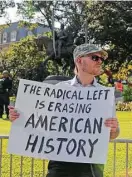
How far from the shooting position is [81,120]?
3.38 m

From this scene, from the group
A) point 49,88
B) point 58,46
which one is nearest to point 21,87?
point 49,88

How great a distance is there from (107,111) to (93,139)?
217mm

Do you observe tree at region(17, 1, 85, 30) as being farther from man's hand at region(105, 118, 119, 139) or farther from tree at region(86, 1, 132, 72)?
man's hand at region(105, 118, 119, 139)

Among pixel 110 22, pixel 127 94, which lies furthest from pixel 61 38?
pixel 110 22

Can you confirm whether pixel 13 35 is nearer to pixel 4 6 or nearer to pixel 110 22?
pixel 4 6

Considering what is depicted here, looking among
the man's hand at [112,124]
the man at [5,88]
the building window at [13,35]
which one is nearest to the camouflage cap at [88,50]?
the man's hand at [112,124]

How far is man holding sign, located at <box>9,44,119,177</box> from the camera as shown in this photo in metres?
3.28

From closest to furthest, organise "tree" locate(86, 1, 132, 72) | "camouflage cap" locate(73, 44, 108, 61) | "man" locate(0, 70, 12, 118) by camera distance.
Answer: "camouflage cap" locate(73, 44, 108, 61), "man" locate(0, 70, 12, 118), "tree" locate(86, 1, 132, 72)

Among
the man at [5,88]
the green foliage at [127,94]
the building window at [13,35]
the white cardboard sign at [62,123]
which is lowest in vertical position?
the green foliage at [127,94]

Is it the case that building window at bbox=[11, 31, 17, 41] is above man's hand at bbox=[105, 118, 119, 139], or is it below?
below

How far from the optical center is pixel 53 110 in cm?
345

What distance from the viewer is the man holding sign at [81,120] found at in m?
3.28

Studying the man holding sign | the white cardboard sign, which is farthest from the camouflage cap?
the white cardboard sign

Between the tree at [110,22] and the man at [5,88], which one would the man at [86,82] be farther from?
the tree at [110,22]
